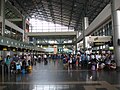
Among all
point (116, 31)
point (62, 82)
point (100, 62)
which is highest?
point (116, 31)

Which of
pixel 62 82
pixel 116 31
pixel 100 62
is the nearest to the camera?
pixel 62 82

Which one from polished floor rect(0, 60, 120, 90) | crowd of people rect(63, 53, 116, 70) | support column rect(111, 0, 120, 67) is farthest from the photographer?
crowd of people rect(63, 53, 116, 70)

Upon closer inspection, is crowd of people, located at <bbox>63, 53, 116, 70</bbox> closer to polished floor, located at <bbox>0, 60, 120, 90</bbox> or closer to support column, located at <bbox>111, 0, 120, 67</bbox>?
support column, located at <bbox>111, 0, 120, 67</bbox>

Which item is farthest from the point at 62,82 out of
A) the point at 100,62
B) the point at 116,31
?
the point at 100,62

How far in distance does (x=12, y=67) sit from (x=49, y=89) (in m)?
9.33

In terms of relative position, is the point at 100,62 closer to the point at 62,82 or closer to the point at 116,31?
the point at 116,31

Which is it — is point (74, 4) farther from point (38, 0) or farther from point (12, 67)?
point (12, 67)

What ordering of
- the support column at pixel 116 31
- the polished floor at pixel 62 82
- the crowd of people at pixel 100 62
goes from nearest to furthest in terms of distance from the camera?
1. the polished floor at pixel 62 82
2. the support column at pixel 116 31
3. the crowd of people at pixel 100 62

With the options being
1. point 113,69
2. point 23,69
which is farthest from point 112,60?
point 23,69

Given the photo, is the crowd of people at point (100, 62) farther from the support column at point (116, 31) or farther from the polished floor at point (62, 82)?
the polished floor at point (62, 82)

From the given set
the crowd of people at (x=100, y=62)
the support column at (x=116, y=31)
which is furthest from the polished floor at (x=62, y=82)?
the crowd of people at (x=100, y=62)

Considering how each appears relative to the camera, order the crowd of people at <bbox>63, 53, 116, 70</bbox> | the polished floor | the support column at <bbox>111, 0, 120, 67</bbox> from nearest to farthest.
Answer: the polished floor < the support column at <bbox>111, 0, 120, 67</bbox> < the crowd of people at <bbox>63, 53, 116, 70</bbox>

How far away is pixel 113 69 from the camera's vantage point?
17.8 m

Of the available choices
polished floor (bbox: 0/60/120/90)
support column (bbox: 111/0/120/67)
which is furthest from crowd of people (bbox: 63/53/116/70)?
A: polished floor (bbox: 0/60/120/90)
